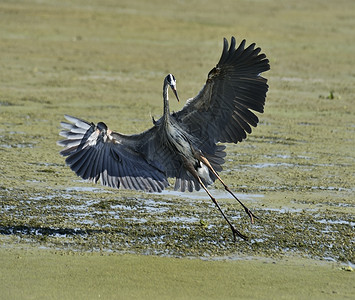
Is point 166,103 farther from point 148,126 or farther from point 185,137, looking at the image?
point 148,126

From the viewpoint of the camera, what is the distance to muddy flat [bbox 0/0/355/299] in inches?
189

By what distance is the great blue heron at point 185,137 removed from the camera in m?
5.44

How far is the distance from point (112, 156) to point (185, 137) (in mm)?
654

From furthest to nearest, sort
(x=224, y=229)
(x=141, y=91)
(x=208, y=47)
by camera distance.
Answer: (x=208, y=47) → (x=141, y=91) → (x=224, y=229)

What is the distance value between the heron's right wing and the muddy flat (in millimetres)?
384

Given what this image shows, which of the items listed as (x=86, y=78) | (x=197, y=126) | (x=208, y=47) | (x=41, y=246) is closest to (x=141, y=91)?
(x=86, y=78)

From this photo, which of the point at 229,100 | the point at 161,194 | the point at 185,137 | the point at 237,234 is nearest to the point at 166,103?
the point at 185,137

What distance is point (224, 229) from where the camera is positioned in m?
5.78

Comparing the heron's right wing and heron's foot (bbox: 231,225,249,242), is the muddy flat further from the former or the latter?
the heron's right wing

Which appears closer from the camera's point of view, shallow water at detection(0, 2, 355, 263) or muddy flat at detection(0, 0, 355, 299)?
muddy flat at detection(0, 0, 355, 299)

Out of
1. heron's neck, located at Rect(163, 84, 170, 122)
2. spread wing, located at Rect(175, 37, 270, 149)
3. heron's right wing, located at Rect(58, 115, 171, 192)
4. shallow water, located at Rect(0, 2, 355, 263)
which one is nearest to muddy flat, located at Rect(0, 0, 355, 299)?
shallow water, located at Rect(0, 2, 355, 263)

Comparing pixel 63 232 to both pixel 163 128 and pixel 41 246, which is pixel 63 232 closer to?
pixel 41 246

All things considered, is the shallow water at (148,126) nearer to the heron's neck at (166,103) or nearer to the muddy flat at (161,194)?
the muddy flat at (161,194)

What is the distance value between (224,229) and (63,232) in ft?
4.26
